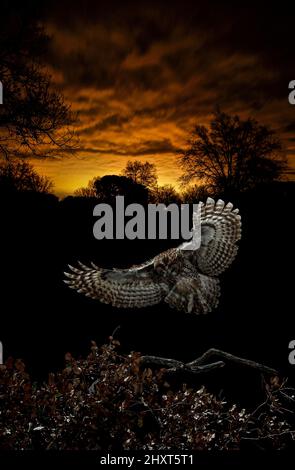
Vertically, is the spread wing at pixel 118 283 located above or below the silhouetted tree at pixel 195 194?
below

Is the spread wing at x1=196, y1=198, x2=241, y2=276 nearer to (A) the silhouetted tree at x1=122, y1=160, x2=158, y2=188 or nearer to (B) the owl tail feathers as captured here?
(B) the owl tail feathers

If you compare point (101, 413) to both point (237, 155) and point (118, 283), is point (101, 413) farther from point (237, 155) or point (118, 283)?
point (237, 155)

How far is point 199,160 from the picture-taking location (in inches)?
400

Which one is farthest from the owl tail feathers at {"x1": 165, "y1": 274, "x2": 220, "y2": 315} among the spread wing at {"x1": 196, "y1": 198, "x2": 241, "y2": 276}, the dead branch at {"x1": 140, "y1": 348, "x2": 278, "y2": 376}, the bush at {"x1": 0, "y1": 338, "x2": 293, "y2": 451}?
the bush at {"x1": 0, "y1": 338, "x2": 293, "y2": 451}

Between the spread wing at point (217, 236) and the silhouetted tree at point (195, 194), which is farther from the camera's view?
the silhouetted tree at point (195, 194)

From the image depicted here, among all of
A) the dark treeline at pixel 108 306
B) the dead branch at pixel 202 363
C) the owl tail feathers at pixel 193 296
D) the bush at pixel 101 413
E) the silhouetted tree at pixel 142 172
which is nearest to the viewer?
the bush at pixel 101 413

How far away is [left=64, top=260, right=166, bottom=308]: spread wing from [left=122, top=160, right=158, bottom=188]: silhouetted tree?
1501 millimetres

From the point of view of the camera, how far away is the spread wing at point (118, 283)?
15.1 ft

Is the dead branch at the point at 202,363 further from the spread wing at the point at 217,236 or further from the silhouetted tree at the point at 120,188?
the silhouetted tree at the point at 120,188

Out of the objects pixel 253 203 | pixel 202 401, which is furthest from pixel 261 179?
pixel 202 401

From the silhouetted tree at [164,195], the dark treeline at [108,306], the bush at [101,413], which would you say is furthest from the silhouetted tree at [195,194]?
the bush at [101,413]

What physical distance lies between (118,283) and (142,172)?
1.72 meters

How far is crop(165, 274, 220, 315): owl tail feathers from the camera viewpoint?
4809mm

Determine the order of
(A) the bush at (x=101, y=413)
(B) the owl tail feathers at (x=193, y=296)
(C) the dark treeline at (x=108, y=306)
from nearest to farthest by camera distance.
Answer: (A) the bush at (x=101, y=413) → (C) the dark treeline at (x=108, y=306) → (B) the owl tail feathers at (x=193, y=296)
